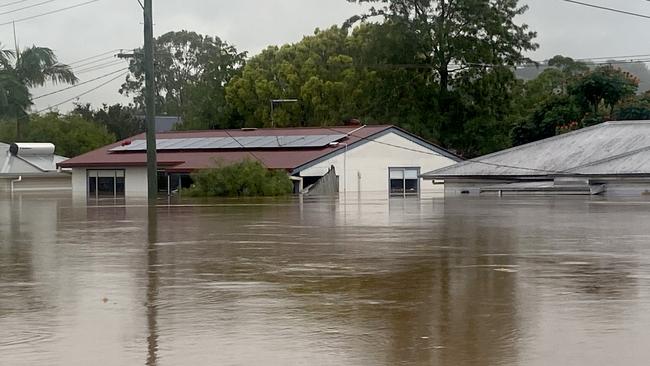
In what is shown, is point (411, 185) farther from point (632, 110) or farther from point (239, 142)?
point (632, 110)

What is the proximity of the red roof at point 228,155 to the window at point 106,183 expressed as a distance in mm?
869

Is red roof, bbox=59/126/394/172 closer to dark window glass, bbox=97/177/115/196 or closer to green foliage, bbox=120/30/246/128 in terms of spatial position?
dark window glass, bbox=97/177/115/196

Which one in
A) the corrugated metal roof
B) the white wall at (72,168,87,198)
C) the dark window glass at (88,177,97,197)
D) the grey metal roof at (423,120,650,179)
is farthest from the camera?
the white wall at (72,168,87,198)

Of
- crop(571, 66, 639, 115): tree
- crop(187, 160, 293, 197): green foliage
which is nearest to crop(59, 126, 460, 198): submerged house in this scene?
crop(187, 160, 293, 197): green foliage

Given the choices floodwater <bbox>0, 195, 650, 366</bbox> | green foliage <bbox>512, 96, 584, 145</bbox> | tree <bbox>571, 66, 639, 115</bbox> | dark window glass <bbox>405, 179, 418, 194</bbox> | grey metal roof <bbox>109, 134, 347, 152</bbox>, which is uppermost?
tree <bbox>571, 66, 639, 115</bbox>

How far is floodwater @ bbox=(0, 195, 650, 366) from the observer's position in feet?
27.0

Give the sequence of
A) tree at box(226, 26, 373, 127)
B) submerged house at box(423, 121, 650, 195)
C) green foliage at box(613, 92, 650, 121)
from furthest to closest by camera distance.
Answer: tree at box(226, 26, 373, 127), green foliage at box(613, 92, 650, 121), submerged house at box(423, 121, 650, 195)

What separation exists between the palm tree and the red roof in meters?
19.3

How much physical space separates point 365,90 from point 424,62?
209 inches

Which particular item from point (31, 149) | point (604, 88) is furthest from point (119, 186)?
point (604, 88)

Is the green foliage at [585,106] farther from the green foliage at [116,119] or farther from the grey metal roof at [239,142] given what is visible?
the green foliage at [116,119]

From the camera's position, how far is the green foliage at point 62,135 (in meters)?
97.1

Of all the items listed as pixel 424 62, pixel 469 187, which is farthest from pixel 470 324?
pixel 424 62

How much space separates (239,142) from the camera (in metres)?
67.5
